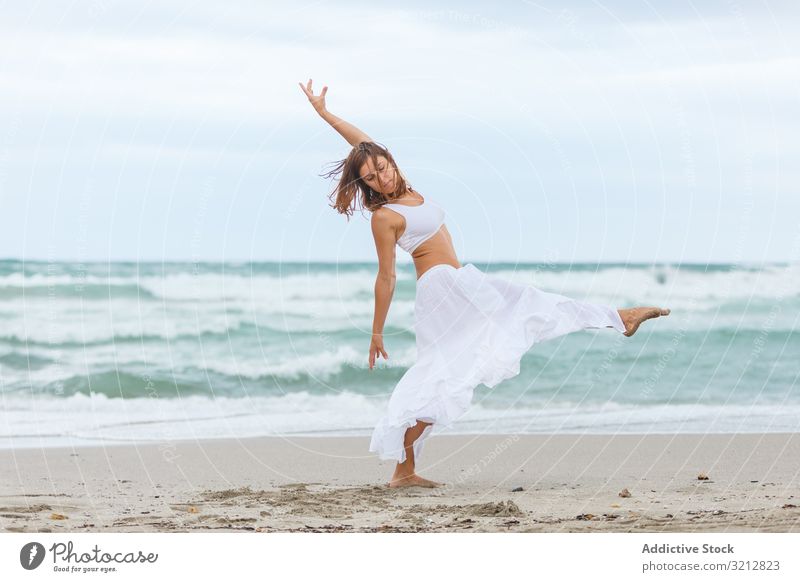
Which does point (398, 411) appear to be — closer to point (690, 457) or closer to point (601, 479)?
point (601, 479)

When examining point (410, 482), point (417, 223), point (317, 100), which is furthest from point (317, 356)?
point (417, 223)

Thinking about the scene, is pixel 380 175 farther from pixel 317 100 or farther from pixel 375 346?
pixel 375 346

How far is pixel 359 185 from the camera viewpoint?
8.43 m

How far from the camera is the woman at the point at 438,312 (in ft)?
27.4

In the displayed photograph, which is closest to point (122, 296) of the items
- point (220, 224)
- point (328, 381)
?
point (220, 224)

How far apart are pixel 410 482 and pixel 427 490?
0.54 feet

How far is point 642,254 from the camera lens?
3081 cm

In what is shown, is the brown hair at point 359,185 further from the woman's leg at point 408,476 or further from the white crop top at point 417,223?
the woman's leg at point 408,476

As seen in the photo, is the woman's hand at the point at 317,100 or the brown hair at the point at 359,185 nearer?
the brown hair at the point at 359,185

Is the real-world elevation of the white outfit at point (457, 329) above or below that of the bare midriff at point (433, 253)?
below
